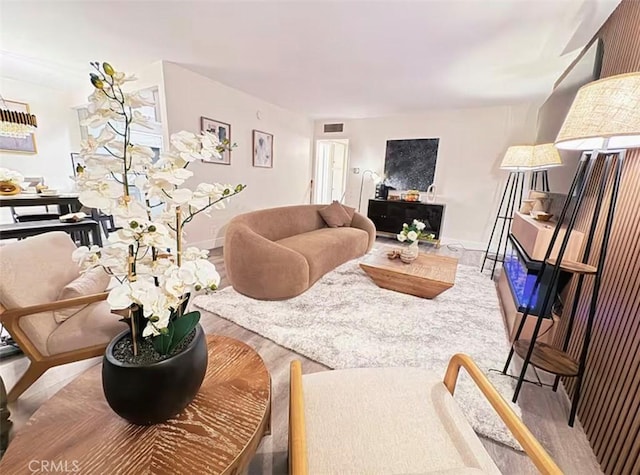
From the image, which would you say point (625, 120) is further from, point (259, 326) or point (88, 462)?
point (259, 326)

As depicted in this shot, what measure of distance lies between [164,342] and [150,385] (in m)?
0.11

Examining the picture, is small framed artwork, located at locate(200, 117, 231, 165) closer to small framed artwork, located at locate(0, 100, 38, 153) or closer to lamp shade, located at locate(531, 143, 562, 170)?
small framed artwork, located at locate(0, 100, 38, 153)

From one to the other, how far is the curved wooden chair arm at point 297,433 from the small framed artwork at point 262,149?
4.46 m

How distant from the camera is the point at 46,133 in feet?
15.7

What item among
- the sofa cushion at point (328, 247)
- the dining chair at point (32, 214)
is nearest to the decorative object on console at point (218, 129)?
the sofa cushion at point (328, 247)

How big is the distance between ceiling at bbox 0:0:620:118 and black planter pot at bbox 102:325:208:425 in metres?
2.55

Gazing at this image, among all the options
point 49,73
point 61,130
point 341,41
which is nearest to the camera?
point 341,41

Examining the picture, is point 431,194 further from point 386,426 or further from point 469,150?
point 386,426

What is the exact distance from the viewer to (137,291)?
65 centimetres

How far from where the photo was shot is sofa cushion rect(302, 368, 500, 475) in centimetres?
77

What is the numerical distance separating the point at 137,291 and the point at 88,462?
1.61 feet

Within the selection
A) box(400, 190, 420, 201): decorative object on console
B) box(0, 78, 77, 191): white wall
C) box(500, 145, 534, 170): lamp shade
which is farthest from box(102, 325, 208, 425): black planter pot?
box(0, 78, 77, 191): white wall

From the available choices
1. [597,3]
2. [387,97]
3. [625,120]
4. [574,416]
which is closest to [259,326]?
[574,416]

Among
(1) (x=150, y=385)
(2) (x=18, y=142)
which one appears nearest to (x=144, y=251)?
(1) (x=150, y=385)
